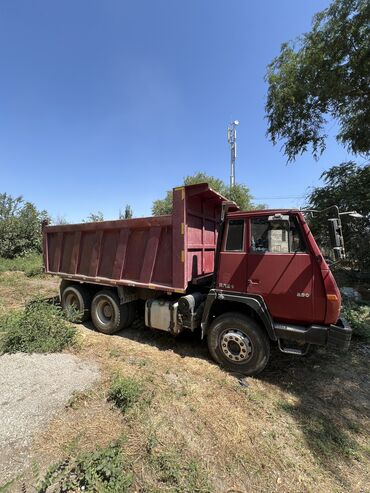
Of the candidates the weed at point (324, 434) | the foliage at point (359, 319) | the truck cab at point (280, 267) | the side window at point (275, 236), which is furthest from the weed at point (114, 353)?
the foliage at point (359, 319)

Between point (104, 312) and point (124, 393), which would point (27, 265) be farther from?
point (124, 393)

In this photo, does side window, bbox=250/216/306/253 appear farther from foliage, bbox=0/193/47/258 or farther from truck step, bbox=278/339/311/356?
foliage, bbox=0/193/47/258

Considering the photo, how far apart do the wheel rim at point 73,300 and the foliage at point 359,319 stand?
6.35 meters

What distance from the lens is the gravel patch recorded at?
107 inches

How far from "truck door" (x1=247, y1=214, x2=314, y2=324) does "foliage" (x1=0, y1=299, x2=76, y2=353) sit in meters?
3.56

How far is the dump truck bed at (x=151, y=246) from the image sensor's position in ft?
15.7

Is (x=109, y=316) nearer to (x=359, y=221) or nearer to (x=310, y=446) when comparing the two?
(x=310, y=446)

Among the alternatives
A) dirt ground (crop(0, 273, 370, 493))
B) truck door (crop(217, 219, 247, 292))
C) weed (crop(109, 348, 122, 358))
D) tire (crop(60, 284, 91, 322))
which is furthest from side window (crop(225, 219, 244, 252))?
tire (crop(60, 284, 91, 322))

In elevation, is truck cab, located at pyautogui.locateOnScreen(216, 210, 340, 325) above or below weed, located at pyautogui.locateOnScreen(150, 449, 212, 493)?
above

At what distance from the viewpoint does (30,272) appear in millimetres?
13820

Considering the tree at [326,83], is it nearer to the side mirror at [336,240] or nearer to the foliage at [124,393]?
the side mirror at [336,240]

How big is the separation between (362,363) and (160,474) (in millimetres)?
4124

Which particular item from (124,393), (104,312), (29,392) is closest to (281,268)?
(124,393)

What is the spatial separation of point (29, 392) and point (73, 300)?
3.34 meters
